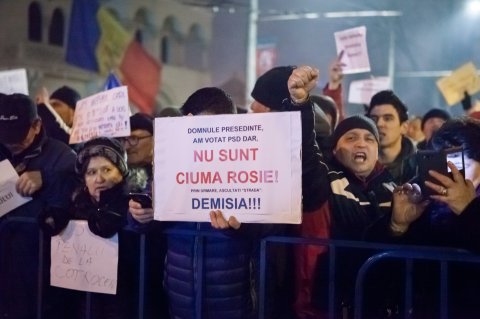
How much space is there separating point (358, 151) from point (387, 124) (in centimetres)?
137

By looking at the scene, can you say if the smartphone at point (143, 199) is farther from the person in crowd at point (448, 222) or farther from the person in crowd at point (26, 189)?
the person in crowd at point (448, 222)

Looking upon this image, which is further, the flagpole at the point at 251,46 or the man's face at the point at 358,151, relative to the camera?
the flagpole at the point at 251,46

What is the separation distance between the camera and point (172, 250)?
3609mm

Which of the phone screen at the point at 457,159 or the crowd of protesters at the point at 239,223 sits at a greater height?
the phone screen at the point at 457,159

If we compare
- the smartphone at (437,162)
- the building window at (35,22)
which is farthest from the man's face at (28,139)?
the building window at (35,22)

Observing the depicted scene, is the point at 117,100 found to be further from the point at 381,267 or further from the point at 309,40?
the point at 309,40

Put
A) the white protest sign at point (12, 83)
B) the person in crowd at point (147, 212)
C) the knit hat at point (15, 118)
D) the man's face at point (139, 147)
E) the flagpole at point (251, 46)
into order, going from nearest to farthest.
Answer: the person in crowd at point (147, 212), the knit hat at point (15, 118), the man's face at point (139, 147), the white protest sign at point (12, 83), the flagpole at point (251, 46)

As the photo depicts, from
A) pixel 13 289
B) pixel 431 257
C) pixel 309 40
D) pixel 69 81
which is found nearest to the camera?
pixel 431 257

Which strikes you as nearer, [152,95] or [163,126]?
[163,126]

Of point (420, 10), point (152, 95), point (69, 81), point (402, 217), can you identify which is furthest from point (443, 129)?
point (420, 10)

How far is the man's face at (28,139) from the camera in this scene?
4.34m

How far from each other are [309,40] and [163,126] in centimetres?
2682

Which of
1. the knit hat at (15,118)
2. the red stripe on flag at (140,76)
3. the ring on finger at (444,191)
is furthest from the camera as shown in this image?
the red stripe on flag at (140,76)

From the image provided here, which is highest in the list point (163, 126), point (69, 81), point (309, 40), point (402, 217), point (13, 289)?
point (309, 40)
